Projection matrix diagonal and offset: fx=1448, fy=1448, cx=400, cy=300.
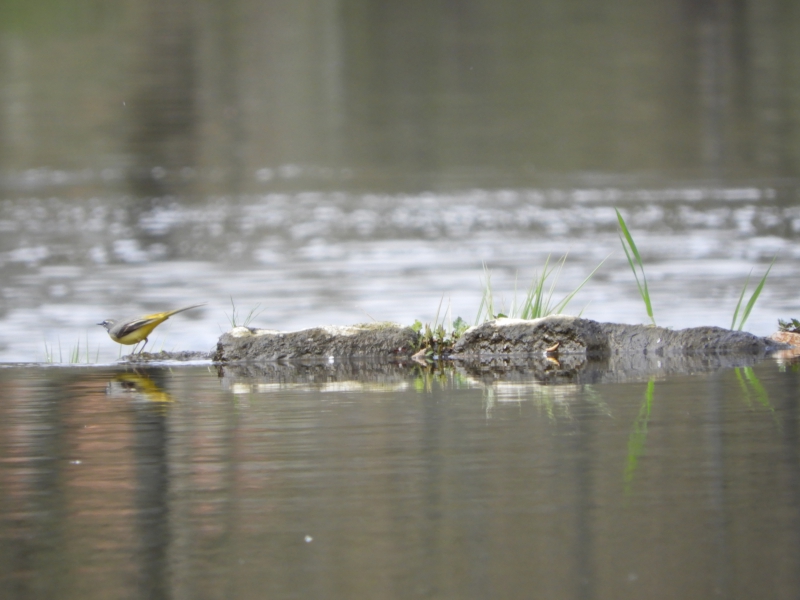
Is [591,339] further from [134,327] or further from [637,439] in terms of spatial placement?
[637,439]

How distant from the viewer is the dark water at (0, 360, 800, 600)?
14.9ft

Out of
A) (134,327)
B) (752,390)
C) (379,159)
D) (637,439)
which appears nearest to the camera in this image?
(637,439)

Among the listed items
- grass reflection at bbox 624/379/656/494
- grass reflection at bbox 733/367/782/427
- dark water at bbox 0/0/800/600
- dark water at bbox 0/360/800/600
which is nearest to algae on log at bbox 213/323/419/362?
dark water at bbox 0/0/800/600

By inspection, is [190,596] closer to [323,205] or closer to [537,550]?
[537,550]

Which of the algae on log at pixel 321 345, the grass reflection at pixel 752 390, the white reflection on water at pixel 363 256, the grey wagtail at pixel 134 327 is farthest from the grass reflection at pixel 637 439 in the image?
the white reflection on water at pixel 363 256

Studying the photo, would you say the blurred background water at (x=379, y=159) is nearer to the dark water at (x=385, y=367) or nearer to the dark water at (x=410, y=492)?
the dark water at (x=385, y=367)

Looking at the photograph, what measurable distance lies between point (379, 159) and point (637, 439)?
156ft

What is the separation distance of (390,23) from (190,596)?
98697 millimetres

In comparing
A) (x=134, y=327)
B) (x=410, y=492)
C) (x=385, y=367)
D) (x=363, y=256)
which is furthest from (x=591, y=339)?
(x=363, y=256)

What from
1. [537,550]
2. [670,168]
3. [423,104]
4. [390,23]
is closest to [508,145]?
[670,168]

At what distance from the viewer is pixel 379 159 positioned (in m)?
53.6

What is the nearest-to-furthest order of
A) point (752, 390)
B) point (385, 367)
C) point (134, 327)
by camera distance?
1. point (752, 390)
2. point (385, 367)
3. point (134, 327)

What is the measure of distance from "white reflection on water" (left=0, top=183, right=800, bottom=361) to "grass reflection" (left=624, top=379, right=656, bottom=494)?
4.59 m

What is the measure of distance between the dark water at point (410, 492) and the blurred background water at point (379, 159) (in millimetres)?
5823
